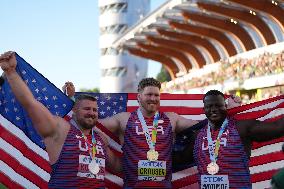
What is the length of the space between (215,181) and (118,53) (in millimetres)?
86649

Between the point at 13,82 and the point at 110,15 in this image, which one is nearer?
the point at 13,82

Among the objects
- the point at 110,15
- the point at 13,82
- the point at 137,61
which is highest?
the point at 110,15

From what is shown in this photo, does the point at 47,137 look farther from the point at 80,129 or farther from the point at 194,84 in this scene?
the point at 194,84

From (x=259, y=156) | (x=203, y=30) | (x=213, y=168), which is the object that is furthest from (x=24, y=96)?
(x=203, y=30)

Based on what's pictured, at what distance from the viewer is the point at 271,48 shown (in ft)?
125

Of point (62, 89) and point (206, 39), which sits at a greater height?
point (206, 39)

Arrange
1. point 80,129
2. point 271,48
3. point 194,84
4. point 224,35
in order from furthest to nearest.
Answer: point 224,35 < point 194,84 < point 271,48 < point 80,129

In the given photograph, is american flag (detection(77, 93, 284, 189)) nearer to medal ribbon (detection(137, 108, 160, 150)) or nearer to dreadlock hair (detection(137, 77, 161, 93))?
medal ribbon (detection(137, 108, 160, 150))

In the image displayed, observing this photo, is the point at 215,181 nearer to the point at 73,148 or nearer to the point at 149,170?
the point at 149,170

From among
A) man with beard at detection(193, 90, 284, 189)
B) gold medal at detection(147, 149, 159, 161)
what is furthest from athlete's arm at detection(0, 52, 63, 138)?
man with beard at detection(193, 90, 284, 189)

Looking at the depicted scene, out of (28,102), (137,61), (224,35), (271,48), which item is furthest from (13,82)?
(137,61)

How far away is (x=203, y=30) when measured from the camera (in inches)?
2162

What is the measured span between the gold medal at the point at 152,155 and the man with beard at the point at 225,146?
0.45 meters

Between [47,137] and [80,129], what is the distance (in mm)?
370
